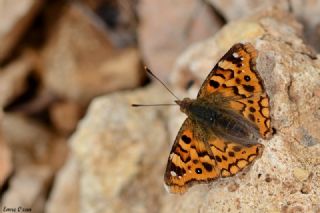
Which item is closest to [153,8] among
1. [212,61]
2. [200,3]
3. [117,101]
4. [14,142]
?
[200,3]

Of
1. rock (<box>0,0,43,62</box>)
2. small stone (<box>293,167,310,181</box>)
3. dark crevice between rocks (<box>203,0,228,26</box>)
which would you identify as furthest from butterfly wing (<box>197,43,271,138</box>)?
rock (<box>0,0,43,62</box>)

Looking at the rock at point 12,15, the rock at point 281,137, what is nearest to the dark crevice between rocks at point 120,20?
the rock at point 12,15

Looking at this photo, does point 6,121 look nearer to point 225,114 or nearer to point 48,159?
point 48,159

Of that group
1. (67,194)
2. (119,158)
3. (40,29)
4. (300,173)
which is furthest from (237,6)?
(40,29)

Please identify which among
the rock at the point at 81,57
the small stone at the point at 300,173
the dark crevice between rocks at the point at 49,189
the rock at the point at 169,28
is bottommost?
the dark crevice between rocks at the point at 49,189

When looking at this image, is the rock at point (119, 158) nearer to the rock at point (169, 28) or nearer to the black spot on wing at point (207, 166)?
the rock at point (169, 28)

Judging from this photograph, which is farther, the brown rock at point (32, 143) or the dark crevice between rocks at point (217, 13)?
the brown rock at point (32, 143)
